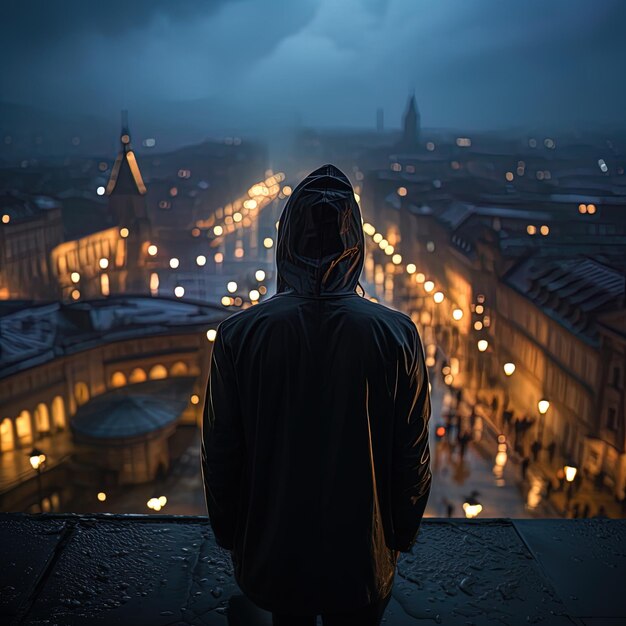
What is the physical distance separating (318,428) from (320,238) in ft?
2.25

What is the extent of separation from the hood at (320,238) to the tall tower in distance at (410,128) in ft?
292

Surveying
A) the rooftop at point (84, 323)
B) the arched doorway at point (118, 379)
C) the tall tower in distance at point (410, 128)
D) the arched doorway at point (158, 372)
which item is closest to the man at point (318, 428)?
the rooftop at point (84, 323)

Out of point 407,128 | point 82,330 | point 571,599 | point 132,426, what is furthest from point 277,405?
point 407,128

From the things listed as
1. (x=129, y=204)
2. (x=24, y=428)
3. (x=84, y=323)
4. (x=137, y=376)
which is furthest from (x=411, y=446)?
(x=129, y=204)

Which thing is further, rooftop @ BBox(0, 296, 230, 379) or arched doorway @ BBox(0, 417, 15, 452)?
rooftop @ BBox(0, 296, 230, 379)

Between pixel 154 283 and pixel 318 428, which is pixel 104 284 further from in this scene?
pixel 318 428

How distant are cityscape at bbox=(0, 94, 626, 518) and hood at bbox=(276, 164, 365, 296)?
10.7 m

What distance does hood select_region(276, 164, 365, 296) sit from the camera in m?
2.60

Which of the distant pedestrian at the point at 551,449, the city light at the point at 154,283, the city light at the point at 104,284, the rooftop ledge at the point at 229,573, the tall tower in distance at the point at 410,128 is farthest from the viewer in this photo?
the tall tower in distance at the point at 410,128

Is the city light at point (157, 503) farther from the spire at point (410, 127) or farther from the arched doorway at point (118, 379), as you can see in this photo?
the spire at point (410, 127)

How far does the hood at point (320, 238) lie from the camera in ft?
8.52

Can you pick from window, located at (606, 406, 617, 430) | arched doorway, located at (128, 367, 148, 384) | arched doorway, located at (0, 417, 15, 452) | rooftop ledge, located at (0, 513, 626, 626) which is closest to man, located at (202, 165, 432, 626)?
rooftop ledge, located at (0, 513, 626, 626)

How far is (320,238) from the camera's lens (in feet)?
8.63

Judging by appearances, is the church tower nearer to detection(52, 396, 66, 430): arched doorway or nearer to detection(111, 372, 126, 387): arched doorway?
detection(111, 372, 126, 387): arched doorway
